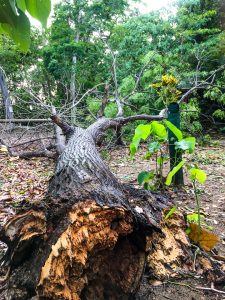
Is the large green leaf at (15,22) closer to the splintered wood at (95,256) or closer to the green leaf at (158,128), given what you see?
the splintered wood at (95,256)

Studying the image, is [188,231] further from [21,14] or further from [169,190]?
[21,14]

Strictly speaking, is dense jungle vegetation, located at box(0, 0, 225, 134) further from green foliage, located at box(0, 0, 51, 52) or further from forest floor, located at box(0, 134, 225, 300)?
green foliage, located at box(0, 0, 51, 52)

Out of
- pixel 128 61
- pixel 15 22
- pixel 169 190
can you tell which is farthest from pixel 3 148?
pixel 15 22

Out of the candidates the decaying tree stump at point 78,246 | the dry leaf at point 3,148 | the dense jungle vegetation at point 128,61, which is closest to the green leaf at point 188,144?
the decaying tree stump at point 78,246

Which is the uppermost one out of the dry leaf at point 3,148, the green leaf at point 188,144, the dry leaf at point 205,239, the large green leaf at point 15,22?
the large green leaf at point 15,22

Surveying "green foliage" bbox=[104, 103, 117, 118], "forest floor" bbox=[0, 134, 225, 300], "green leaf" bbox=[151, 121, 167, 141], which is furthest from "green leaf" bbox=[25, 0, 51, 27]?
"green foliage" bbox=[104, 103, 117, 118]

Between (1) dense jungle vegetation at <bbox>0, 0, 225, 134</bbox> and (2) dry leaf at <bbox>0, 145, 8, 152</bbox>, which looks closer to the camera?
(2) dry leaf at <bbox>0, 145, 8, 152</bbox>

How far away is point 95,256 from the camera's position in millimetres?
1418

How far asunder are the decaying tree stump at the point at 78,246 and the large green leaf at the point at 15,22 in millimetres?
925

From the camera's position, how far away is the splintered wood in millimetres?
1239

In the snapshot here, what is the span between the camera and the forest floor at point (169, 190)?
1507 mm

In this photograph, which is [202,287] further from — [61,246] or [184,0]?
[184,0]

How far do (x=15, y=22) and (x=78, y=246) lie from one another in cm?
102

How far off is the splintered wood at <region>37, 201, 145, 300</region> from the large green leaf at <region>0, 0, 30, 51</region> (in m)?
0.92
